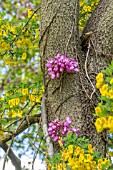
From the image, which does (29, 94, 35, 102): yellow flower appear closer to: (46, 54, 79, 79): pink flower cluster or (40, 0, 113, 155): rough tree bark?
(40, 0, 113, 155): rough tree bark

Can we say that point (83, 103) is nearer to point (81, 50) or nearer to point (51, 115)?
point (51, 115)

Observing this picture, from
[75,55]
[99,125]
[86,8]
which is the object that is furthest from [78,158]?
[86,8]

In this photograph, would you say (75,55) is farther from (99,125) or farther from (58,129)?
(99,125)

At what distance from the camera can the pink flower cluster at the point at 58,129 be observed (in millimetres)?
1758

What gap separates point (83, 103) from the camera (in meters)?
1.83

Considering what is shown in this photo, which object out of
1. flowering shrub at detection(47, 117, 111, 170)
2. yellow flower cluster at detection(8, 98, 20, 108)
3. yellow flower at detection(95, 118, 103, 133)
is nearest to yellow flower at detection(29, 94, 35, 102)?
yellow flower cluster at detection(8, 98, 20, 108)

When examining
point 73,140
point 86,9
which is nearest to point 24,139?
point 86,9

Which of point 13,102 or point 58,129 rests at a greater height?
point 13,102

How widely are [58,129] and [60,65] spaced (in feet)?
1.02

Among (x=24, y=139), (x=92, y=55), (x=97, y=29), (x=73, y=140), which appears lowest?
(x=73, y=140)

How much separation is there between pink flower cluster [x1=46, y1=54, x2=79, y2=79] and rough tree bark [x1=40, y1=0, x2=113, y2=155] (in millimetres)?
41

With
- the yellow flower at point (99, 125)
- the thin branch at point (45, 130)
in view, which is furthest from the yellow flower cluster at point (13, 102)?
the yellow flower at point (99, 125)

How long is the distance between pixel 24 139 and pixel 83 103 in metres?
2.54

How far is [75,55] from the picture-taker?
193cm
